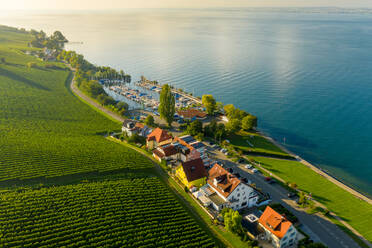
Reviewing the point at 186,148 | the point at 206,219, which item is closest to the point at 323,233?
the point at 206,219

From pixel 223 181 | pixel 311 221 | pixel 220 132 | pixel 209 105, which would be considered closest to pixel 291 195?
pixel 311 221

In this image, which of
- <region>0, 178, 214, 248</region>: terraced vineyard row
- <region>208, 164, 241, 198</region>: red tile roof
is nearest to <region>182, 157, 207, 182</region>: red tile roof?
<region>208, 164, 241, 198</region>: red tile roof

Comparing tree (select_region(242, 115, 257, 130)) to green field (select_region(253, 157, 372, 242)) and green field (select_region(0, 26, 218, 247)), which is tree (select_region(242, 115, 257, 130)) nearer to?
green field (select_region(253, 157, 372, 242))

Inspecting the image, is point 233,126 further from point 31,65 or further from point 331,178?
point 31,65

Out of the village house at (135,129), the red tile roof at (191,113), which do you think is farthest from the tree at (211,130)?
the village house at (135,129)

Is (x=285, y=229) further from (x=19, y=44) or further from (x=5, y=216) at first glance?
(x=19, y=44)
